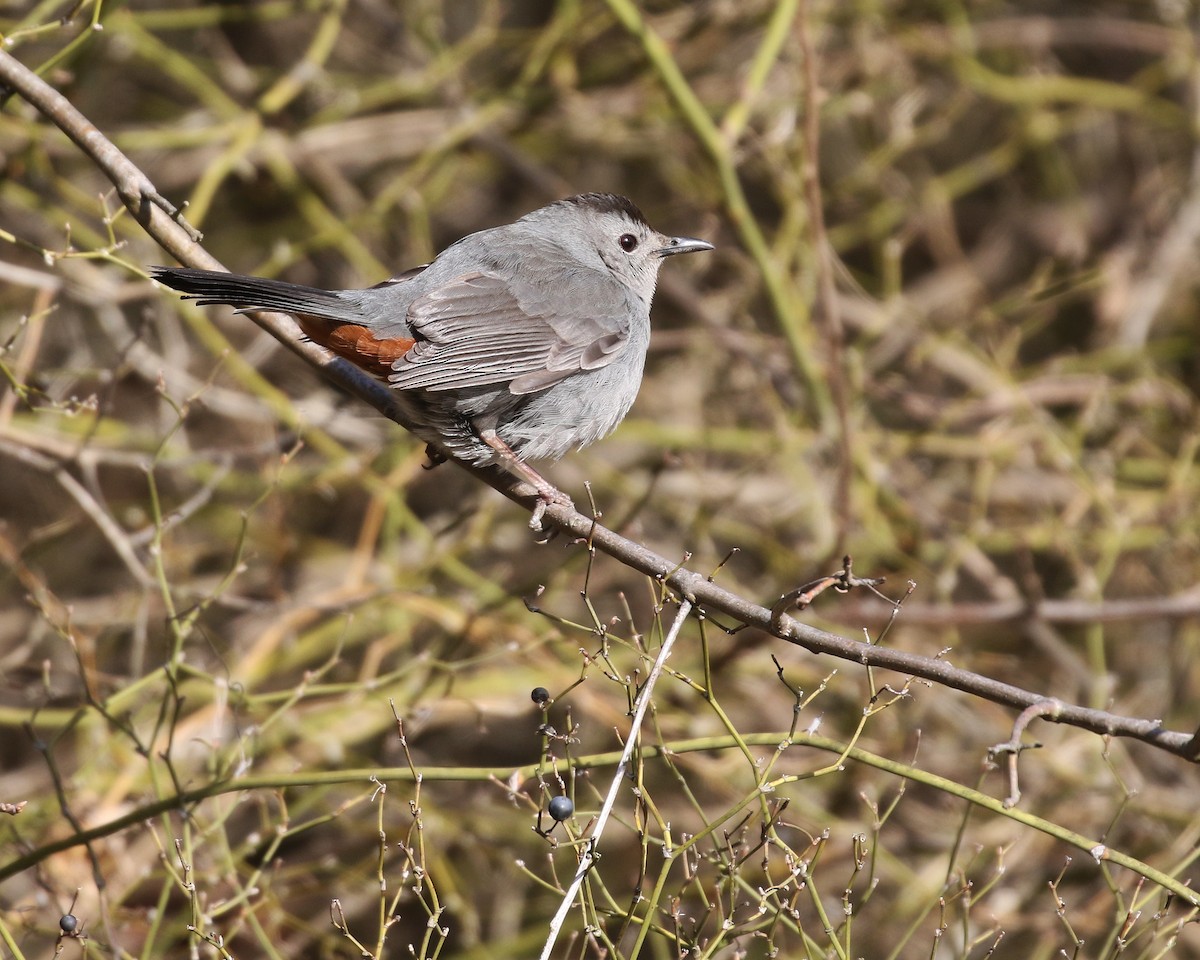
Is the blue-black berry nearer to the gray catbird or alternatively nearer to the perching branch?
the perching branch

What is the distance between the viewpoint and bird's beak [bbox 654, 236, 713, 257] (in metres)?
4.51

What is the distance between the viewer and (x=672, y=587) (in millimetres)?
2932

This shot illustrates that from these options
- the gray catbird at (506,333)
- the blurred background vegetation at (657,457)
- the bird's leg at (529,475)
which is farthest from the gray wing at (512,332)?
the blurred background vegetation at (657,457)

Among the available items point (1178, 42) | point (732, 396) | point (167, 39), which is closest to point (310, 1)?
point (167, 39)

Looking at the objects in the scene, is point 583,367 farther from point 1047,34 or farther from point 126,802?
point 1047,34

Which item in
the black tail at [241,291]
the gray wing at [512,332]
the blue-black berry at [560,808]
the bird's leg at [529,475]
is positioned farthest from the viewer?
the gray wing at [512,332]

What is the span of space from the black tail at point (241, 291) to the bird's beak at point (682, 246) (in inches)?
64.0

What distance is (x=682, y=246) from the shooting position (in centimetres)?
461

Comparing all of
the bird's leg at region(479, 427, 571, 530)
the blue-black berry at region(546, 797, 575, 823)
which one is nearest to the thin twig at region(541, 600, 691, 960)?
the blue-black berry at region(546, 797, 575, 823)

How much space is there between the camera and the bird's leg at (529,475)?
339cm

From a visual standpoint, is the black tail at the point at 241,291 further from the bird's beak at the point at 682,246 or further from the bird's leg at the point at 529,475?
the bird's beak at the point at 682,246

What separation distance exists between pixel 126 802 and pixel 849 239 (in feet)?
14.0

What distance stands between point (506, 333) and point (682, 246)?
3.39 feet

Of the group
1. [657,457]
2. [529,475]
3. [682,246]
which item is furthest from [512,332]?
[657,457]
